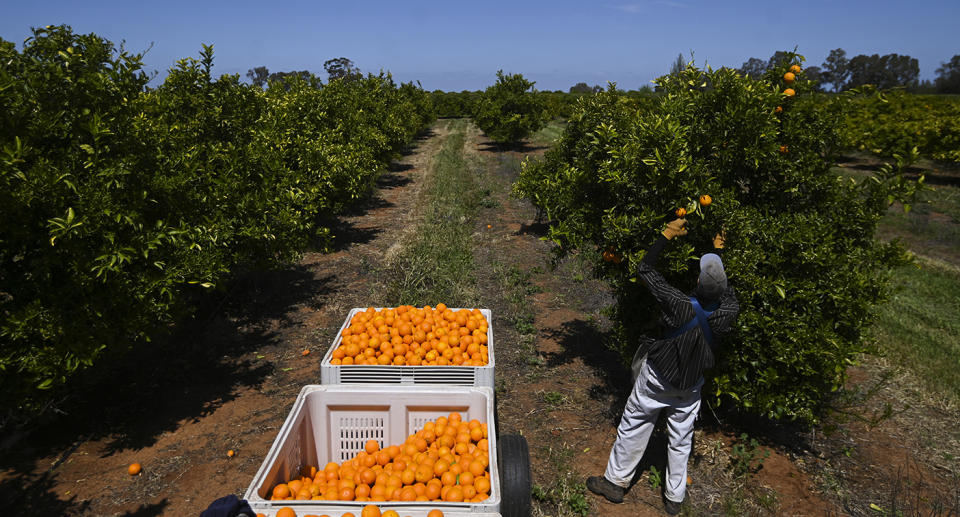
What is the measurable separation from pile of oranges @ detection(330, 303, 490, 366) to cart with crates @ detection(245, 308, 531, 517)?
0.15 m

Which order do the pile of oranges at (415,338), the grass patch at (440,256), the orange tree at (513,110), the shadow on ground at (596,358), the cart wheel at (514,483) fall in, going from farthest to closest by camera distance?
1. the orange tree at (513,110)
2. the grass patch at (440,256)
3. the shadow on ground at (596,358)
4. the pile of oranges at (415,338)
5. the cart wheel at (514,483)

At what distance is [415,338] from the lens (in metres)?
5.36

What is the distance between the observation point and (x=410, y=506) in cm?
304

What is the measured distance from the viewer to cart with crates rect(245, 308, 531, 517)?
3.58 metres

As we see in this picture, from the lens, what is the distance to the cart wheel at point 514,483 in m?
3.56

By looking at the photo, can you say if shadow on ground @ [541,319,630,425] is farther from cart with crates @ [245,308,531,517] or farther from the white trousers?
cart with crates @ [245,308,531,517]

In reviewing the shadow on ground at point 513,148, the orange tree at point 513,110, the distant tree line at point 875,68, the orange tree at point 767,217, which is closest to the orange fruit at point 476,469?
the orange tree at point 767,217

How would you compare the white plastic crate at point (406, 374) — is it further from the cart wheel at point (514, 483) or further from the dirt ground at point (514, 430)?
the dirt ground at point (514, 430)

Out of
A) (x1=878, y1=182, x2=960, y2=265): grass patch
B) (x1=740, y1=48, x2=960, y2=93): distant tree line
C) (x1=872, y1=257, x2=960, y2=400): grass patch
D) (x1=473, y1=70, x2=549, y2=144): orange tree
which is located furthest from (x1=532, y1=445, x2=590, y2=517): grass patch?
(x1=740, y1=48, x2=960, y2=93): distant tree line

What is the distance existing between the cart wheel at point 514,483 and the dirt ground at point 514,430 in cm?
118

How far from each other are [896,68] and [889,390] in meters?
120

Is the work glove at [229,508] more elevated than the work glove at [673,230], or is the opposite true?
the work glove at [673,230]

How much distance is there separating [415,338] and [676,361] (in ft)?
8.45

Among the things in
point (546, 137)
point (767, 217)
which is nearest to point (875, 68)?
point (546, 137)
